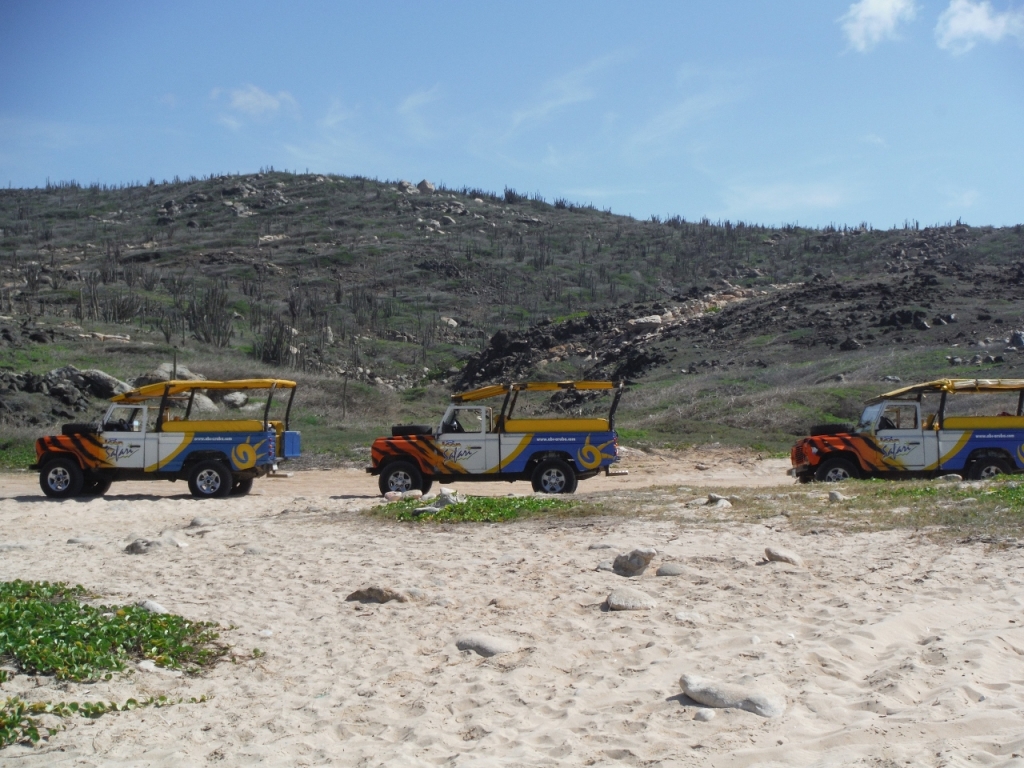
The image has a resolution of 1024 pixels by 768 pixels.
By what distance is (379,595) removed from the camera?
7664 millimetres

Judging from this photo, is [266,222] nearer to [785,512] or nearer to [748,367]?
[748,367]

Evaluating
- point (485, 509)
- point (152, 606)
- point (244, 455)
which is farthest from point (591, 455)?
point (152, 606)

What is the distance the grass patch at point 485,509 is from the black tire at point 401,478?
3.48 meters

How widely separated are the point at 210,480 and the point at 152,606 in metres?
10.1

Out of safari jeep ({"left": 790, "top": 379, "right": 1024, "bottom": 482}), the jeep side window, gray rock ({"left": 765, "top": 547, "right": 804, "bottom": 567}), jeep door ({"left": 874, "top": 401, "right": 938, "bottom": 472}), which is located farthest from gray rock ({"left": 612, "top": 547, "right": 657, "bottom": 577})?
the jeep side window

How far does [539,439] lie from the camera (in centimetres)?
1644

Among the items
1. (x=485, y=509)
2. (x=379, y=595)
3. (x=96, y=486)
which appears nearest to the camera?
(x=379, y=595)

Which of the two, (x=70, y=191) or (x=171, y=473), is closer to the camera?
(x=171, y=473)

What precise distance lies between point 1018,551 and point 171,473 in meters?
13.9

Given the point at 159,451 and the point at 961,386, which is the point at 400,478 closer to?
the point at 159,451

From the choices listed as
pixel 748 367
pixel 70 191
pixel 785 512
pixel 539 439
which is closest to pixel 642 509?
pixel 785 512

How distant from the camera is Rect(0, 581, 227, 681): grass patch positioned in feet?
19.1

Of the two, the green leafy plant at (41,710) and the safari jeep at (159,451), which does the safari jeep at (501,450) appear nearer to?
the safari jeep at (159,451)

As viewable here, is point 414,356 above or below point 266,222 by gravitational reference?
below
